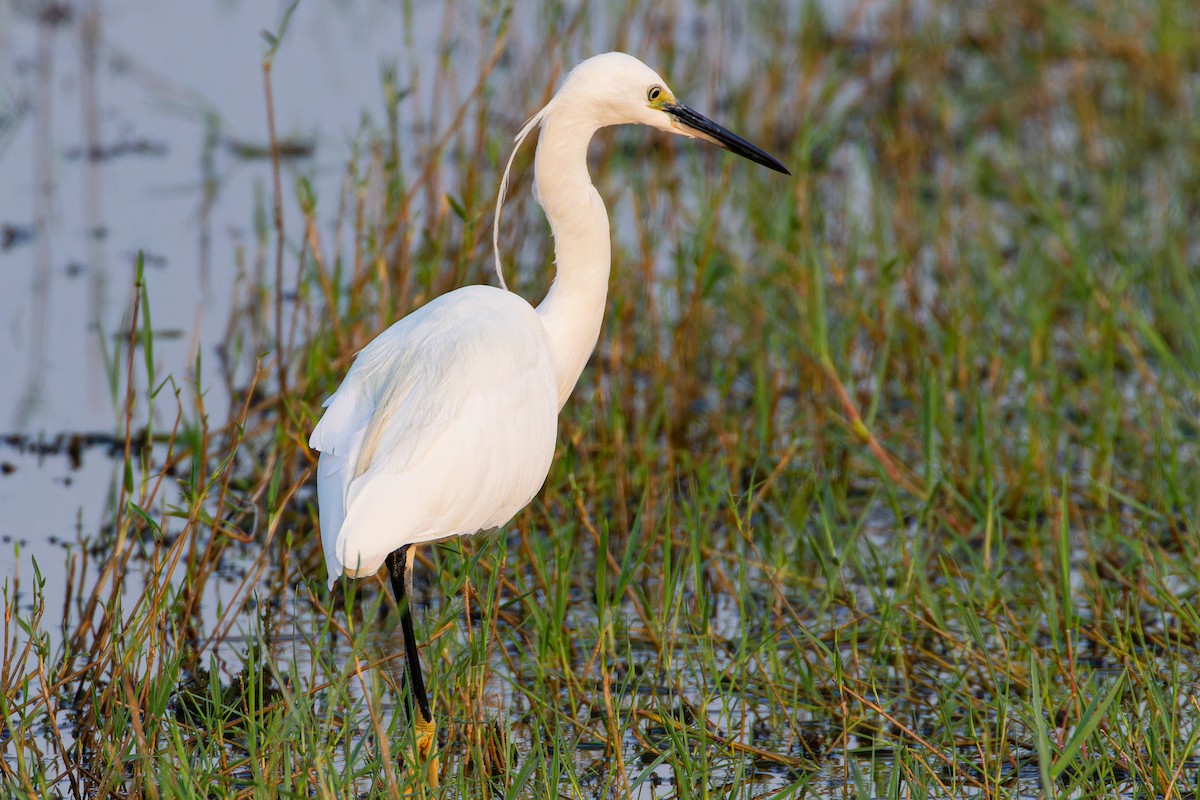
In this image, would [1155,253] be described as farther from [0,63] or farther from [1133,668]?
[0,63]

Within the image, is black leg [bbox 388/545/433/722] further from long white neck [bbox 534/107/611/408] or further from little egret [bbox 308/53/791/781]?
long white neck [bbox 534/107/611/408]

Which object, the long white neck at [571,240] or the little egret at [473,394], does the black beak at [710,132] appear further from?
the long white neck at [571,240]

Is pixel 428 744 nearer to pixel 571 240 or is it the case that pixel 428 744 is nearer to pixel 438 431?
pixel 438 431

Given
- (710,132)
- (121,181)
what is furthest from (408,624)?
(121,181)

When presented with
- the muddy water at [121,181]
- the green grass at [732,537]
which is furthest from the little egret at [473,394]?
the muddy water at [121,181]

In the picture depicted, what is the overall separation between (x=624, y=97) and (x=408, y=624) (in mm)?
1205

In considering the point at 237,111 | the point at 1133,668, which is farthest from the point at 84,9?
the point at 1133,668

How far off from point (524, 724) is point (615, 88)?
1344mm

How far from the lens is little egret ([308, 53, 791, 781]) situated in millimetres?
3094

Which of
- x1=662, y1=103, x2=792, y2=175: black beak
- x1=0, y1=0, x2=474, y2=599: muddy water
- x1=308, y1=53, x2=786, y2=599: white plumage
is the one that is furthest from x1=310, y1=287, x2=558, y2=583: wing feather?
x1=0, y1=0, x2=474, y2=599: muddy water

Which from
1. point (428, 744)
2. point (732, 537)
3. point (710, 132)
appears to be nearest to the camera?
point (428, 744)

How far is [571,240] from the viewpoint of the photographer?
364cm

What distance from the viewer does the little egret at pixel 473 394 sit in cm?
309

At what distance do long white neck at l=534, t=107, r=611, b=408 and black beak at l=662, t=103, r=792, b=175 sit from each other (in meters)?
0.24
